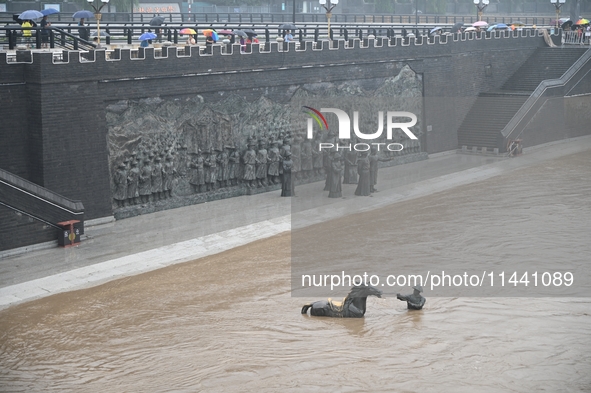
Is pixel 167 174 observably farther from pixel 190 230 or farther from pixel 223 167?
pixel 190 230

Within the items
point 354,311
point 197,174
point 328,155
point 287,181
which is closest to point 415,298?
point 354,311

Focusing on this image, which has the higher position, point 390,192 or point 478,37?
point 478,37

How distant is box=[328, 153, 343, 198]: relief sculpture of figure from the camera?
33969 millimetres

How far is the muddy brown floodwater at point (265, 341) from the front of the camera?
59.9ft

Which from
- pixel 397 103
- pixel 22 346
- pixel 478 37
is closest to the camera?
pixel 22 346

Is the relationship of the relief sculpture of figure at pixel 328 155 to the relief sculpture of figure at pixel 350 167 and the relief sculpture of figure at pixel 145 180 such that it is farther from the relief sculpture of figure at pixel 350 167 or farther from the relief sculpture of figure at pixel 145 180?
the relief sculpture of figure at pixel 145 180

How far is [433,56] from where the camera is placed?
141 ft

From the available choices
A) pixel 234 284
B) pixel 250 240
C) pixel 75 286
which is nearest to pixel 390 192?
pixel 250 240

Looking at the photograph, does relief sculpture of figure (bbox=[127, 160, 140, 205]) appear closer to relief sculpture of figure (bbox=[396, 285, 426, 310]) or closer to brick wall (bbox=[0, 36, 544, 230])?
brick wall (bbox=[0, 36, 544, 230])

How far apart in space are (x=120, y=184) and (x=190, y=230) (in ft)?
10.1

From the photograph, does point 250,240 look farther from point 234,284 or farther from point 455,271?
point 455,271

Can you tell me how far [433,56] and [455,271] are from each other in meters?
19.7

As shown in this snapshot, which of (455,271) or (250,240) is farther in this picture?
(250,240)

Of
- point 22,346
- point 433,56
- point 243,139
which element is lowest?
point 22,346
